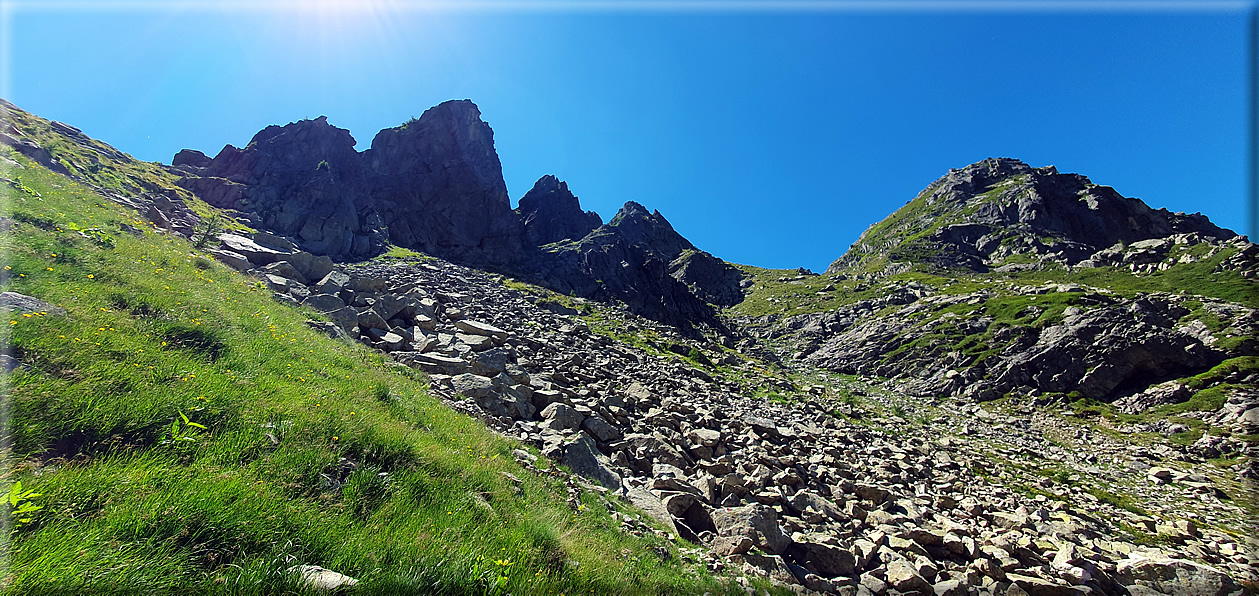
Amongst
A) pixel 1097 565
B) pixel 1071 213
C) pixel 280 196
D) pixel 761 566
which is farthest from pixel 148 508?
pixel 1071 213

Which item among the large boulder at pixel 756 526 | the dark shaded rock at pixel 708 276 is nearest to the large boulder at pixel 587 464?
the large boulder at pixel 756 526

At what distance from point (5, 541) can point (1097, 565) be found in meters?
19.7

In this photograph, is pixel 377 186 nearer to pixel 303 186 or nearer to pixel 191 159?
pixel 303 186

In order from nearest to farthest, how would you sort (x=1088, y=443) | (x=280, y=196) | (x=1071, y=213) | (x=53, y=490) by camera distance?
(x=53, y=490) < (x=1088, y=443) < (x=280, y=196) < (x=1071, y=213)

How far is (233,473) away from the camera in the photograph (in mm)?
5281

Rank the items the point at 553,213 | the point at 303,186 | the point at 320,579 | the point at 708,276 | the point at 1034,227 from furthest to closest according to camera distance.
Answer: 1. the point at 708,276
2. the point at 1034,227
3. the point at 553,213
4. the point at 303,186
5. the point at 320,579

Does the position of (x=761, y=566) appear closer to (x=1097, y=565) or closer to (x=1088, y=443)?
(x=1097, y=565)

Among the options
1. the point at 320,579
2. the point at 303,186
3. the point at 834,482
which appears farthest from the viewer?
the point at 303,186

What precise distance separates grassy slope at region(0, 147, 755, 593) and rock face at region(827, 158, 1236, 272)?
155 meters

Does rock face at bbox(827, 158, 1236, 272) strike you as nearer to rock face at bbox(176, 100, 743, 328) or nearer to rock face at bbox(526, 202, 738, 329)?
rock face at bbox(176, 100, 743, 328)

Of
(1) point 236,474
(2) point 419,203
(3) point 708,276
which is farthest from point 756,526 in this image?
(3) point 708,276

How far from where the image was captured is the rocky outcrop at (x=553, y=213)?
133 meters

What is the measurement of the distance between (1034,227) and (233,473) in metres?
192

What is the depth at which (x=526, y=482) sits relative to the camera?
902cm
